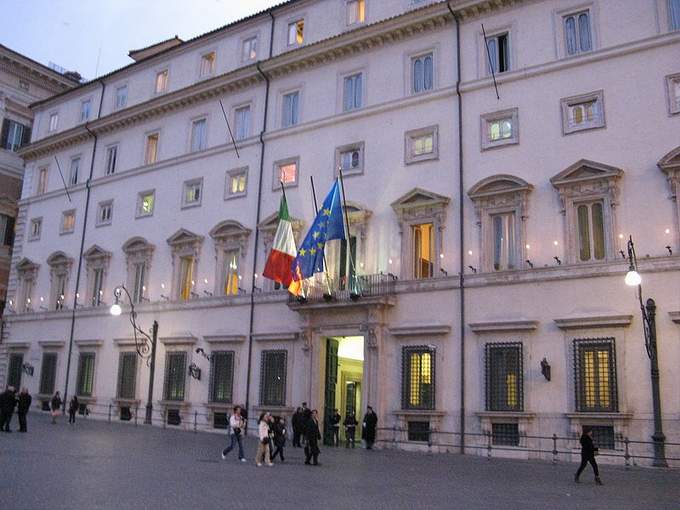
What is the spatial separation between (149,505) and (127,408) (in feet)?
79.3

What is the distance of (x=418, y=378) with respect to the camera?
25.5 metres

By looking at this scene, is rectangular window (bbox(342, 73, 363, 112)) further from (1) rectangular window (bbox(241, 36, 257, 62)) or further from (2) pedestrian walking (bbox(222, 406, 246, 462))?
(2) pedestrian walking (bbox(222, 406, 246, 462))

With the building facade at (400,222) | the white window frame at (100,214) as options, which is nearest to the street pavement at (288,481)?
the building facade at (400,222)

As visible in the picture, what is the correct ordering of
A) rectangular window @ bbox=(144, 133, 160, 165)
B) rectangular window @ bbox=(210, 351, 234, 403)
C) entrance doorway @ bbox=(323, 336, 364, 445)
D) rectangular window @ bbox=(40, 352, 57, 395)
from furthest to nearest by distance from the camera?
rectangular window @ bbox=(40, 352, 57, 395) → rectangular window @ bbox=(144, 133, 160, 165) → rectangular window @ bbox=(210, 351, 234, 403) → entrance doorway @ bbox=(323, 336, 364, 445)

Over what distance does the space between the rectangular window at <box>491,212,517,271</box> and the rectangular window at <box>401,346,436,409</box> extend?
3807 mm

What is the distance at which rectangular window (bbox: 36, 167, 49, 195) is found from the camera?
1693 inches

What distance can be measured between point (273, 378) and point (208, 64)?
53.6ft

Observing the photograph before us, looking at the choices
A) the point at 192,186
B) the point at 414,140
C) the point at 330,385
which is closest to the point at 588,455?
the point at 330,385

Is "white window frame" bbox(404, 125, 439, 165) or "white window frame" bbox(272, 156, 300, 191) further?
"white window frame" bbox(272, 156, 300, 191)

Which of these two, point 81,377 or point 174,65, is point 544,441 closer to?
point 81,377

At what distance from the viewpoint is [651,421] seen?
68.7ft

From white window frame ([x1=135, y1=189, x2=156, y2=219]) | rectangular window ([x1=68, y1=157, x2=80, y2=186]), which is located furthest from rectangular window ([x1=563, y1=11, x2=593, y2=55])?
rectangular window ([x1=68, y1=157, x2=80, y2=186])

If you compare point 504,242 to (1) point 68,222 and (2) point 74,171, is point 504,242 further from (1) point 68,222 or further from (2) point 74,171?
(2) point 74,171

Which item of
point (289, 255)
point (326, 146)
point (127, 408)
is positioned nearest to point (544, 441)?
point (289, 255)
